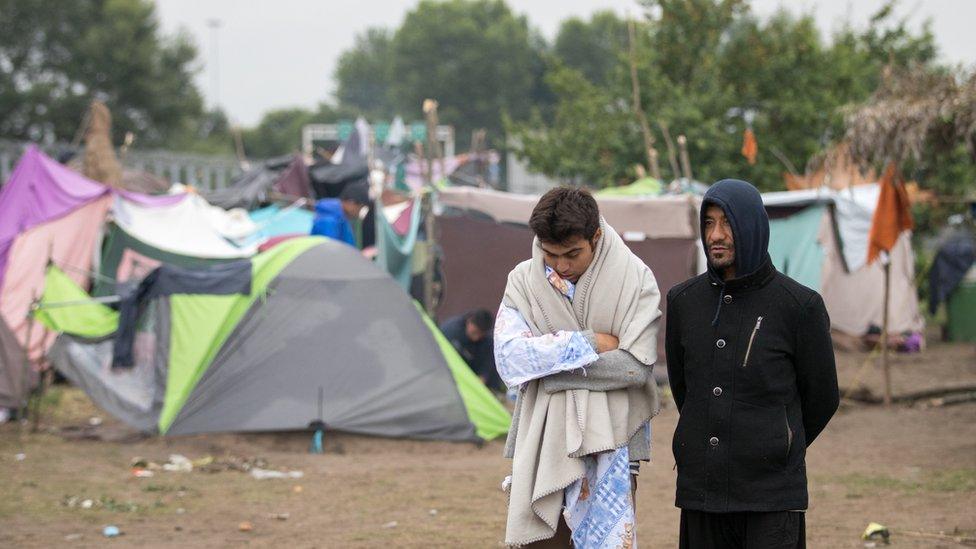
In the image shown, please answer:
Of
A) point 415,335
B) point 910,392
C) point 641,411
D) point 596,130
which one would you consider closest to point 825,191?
point 910,392

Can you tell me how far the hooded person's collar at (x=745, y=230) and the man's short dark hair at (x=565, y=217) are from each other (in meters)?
0.37

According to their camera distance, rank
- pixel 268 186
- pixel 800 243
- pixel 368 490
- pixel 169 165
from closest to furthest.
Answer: pixel 368 490, pixel 800 243, pixel 268 186, pixel 169 165

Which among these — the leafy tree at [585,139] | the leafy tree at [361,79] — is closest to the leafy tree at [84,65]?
the leafy tree at [585,139]

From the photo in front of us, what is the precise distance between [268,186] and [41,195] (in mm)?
3616

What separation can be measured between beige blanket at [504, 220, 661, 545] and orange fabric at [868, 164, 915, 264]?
25.3ft

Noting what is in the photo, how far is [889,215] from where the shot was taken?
1093cm

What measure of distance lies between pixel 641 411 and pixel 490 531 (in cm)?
309

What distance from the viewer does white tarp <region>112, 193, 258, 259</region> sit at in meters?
12.7

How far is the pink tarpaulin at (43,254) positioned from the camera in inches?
474

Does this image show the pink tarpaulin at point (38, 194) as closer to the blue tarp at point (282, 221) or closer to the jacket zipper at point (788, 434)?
the blue tarp at point (282, 221)

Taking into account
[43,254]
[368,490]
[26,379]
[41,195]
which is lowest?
[368,490]

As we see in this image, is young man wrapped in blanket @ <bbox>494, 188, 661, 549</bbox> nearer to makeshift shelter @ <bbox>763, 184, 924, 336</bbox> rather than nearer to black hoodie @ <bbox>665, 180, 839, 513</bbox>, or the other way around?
black hoodie @ <bbox>665, 180, 839, 513</bbox>

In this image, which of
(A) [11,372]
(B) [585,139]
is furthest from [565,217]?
(B) [585,139]

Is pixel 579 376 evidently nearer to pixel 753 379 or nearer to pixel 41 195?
pixel 753 379
